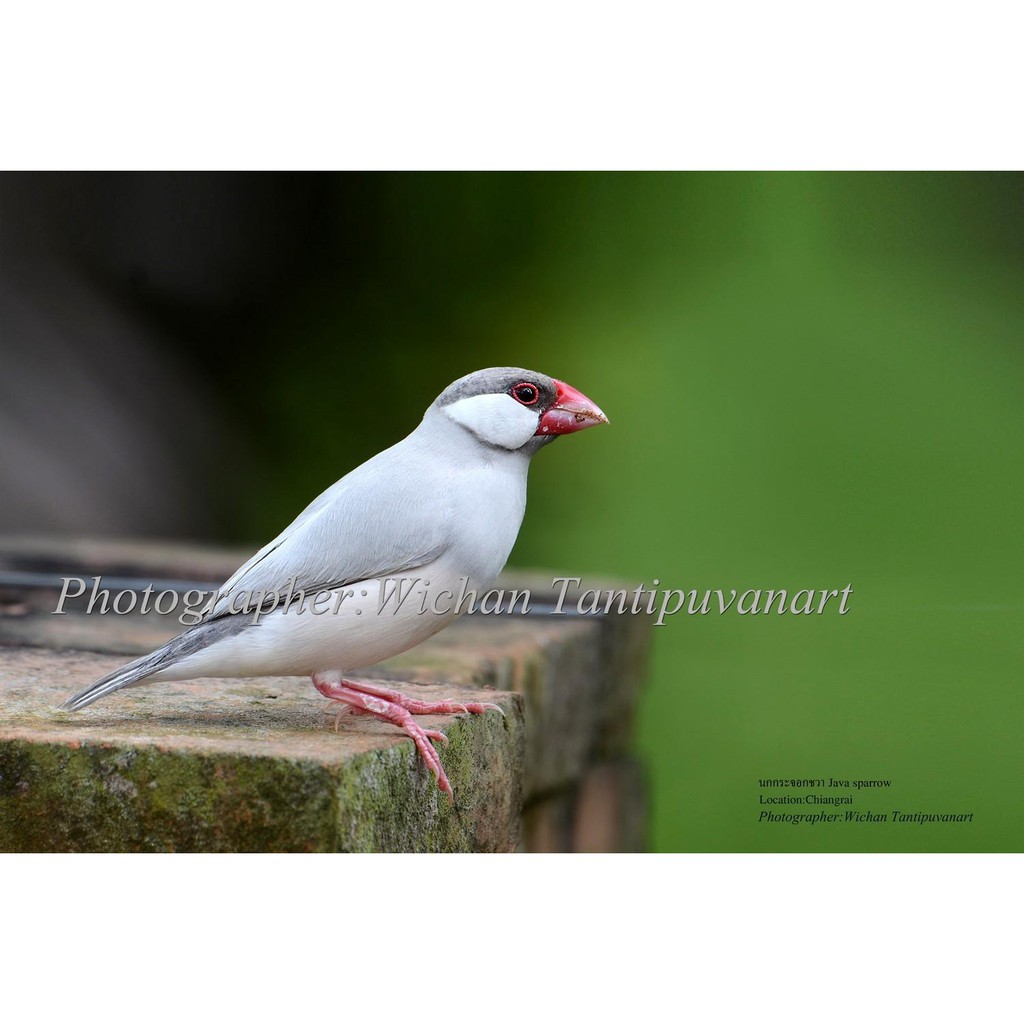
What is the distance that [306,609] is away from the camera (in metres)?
3.91

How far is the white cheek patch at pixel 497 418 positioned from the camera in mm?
4195

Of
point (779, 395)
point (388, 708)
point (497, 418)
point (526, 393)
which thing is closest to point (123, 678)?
point (388, 708)

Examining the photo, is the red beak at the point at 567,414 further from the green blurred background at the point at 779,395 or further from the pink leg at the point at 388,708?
the pink leg at the point at 388,708

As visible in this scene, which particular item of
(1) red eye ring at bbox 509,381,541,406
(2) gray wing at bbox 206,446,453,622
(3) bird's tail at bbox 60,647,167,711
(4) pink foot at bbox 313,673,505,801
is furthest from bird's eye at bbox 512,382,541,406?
(3) bird's tail at bbox 60,647,167,711

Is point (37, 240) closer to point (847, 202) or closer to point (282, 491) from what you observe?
point (282, 491)

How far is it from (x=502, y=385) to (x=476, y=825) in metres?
1.35

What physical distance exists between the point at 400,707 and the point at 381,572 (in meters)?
0.39

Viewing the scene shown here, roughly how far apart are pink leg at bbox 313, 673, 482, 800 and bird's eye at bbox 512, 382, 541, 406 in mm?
966

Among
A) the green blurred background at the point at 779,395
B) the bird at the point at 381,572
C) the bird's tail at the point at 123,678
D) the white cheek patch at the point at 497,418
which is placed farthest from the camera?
the green blurred background at the point at 779,395

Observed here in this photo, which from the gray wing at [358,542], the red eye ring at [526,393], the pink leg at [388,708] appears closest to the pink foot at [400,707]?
the pink leg at [388,708]

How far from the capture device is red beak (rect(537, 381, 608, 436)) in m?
4.26

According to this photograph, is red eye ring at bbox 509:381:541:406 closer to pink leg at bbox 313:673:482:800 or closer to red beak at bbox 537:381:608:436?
red beak at bbox 537:381:608:436

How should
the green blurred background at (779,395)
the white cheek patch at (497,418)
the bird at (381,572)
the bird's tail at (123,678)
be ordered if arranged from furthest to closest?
the green blurred background at (779,395) → the white cheek patch at (497,418) → the bird at (381,572) → the bird's tail at (123,678)

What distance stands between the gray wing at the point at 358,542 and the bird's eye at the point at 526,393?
1.21ft
